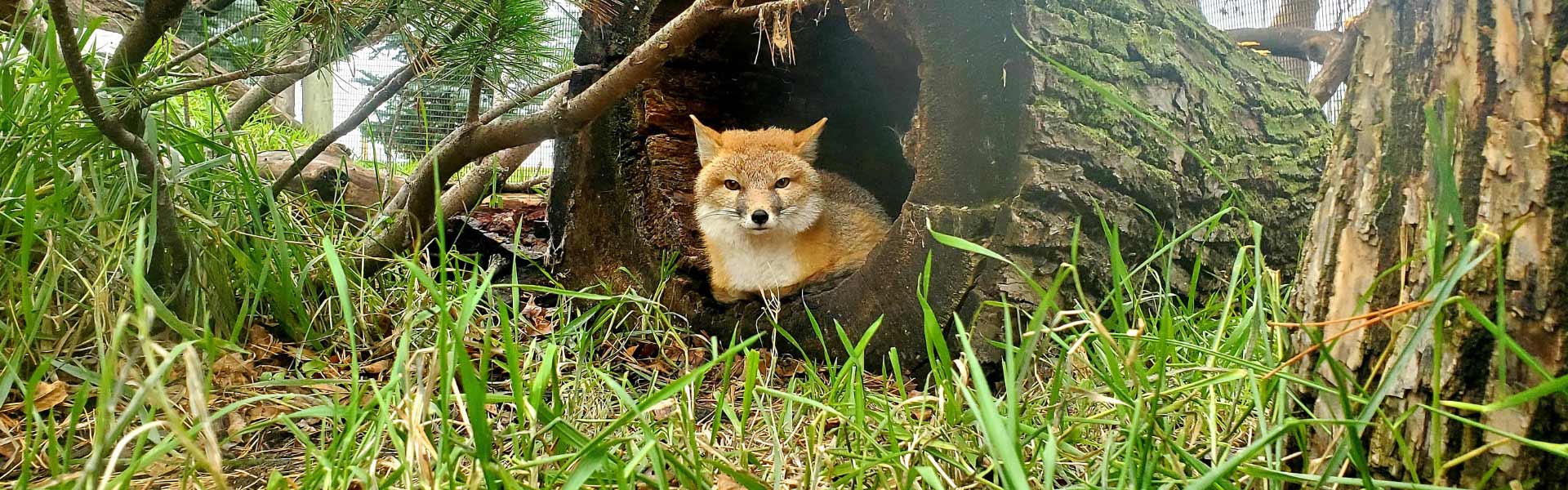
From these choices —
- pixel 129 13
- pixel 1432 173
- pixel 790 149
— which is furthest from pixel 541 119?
pixel 129 13

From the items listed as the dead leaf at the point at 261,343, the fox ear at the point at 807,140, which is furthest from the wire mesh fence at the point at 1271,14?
the dead leaf at the point at 261,343

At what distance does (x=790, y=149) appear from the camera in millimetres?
3617

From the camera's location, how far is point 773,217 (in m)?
3.29

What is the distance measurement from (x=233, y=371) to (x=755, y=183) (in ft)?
5.98

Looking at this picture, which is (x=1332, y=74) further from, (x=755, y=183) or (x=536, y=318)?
(x=536, y=318)


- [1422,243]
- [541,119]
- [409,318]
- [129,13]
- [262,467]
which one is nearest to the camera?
[1422,243]

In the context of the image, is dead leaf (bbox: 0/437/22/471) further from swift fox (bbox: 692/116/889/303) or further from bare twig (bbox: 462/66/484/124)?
A: swift fox (bbox: 692/116/889/303)

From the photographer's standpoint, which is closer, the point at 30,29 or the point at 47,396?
the point at 47,396

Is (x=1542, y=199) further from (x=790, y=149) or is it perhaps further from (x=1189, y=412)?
(x=790, y=149)

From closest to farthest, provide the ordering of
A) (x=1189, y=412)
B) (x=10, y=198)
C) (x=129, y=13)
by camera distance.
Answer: (x=1189, y=412) → (x=10, y=198) → (x=129, y=13)

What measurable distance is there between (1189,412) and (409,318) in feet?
4.30

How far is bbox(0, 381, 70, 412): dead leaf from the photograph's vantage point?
189cm

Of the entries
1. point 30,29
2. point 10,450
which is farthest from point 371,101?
point 10,450

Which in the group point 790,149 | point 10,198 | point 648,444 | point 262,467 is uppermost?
point 790,149
